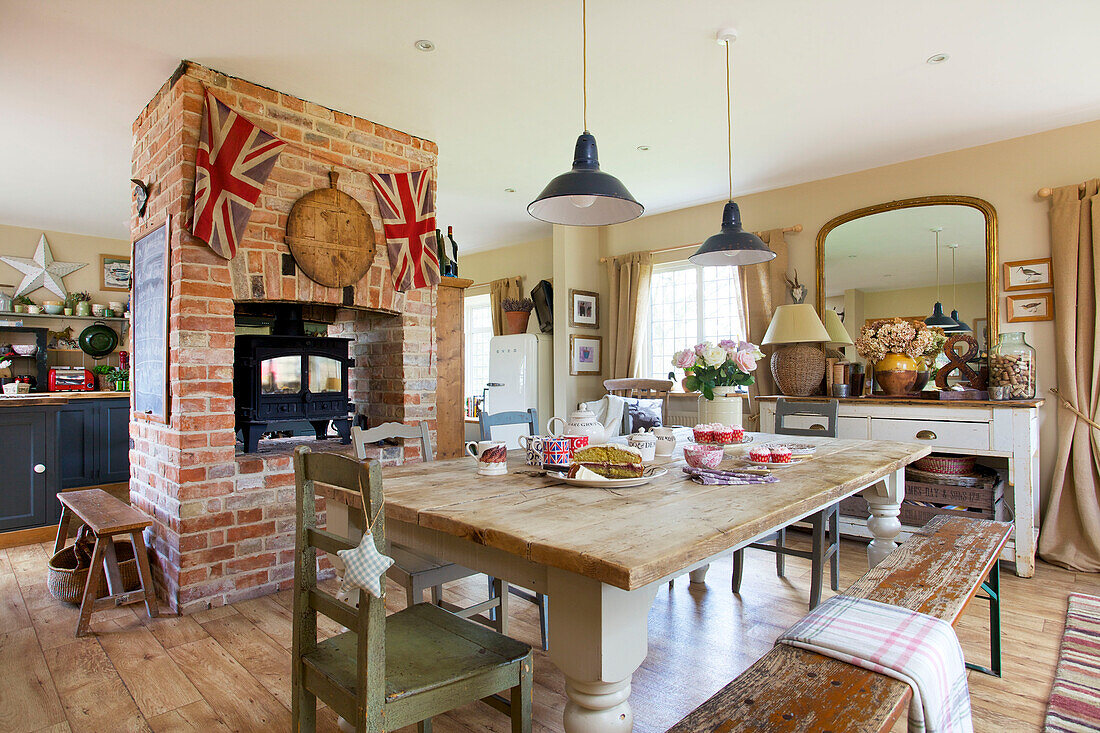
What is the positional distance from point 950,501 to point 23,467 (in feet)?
18.3

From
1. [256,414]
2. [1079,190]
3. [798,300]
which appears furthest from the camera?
[798,300]

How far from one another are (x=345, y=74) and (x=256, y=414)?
1737 millimetres

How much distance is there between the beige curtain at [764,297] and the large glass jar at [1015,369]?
1398mm

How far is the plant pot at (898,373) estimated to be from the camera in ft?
12.1

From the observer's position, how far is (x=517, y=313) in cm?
615

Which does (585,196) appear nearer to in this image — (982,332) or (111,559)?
(111,559)

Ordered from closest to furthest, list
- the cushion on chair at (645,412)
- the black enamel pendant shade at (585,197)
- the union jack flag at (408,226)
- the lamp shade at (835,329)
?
the black enamel pendant shade at (585,197) < the union jack flag at (408,226) < the lamp shade at (835,329) < the cushion on chair at (645,412)

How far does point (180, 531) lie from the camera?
8.71 ft

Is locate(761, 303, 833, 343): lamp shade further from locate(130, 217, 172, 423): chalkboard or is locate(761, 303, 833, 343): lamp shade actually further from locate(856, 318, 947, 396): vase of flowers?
locate(130, 217, 172, 423): chalkboard

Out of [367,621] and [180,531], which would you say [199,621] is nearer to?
[180,531]

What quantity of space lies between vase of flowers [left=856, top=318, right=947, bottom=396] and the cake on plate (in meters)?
2.69

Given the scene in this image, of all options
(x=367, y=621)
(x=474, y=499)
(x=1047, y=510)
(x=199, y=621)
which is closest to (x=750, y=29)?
(x=474, y=499)

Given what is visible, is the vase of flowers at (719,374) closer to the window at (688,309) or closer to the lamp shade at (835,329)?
the lamp shade at (835,329)

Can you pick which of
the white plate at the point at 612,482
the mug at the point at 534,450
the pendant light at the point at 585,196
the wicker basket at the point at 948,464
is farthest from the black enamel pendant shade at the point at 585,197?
the wicker basket at the point at 948,464
